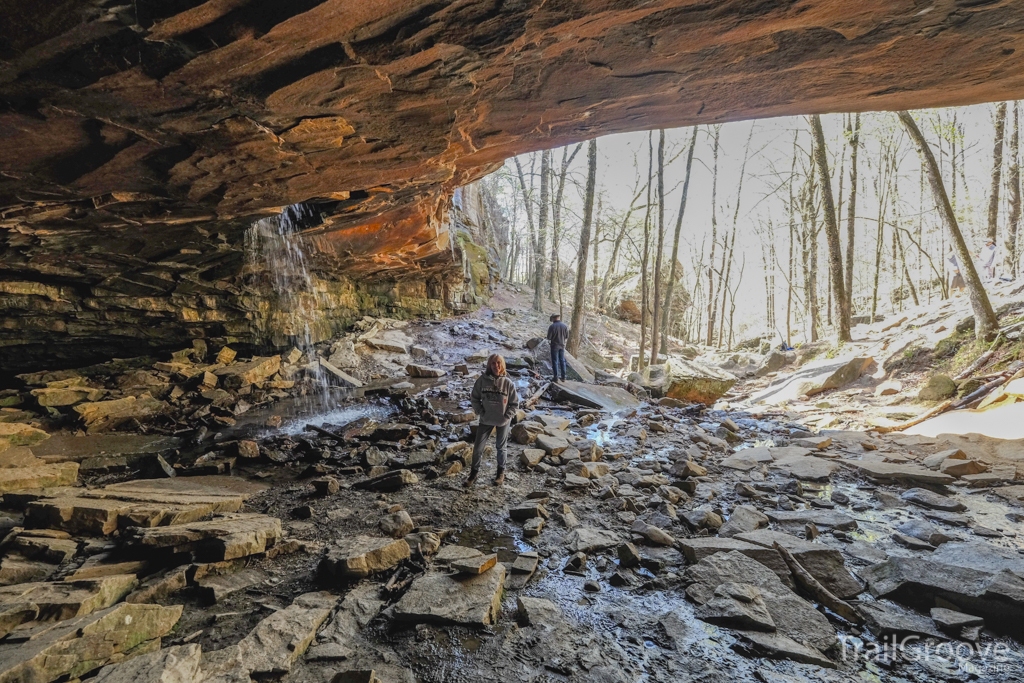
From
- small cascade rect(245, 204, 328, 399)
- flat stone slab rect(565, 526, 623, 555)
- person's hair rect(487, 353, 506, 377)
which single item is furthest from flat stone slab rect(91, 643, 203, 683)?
small cascade rect(245, 204, 328, 399)

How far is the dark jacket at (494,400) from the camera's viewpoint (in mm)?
5953

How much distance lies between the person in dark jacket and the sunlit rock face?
334 centimetres

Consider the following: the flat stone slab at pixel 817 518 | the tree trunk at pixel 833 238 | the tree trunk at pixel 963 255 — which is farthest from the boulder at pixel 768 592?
the tree trunk at pixel 833 238

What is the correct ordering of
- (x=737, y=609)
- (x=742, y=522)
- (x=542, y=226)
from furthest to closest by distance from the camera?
(x=542, y=226) → (x=742, y=522) → (x=737, y=609)

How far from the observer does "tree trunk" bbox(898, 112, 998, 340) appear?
9.24 metres

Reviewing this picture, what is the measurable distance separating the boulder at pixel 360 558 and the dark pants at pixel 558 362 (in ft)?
28.1

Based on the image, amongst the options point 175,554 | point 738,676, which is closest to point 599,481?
point 738,676

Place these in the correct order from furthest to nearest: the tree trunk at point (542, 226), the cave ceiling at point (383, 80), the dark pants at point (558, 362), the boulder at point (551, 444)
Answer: the tree trunk at point (542, 226), the dark pants at point (558, 362), the boulder at point (551, 444), the cave ceiling at point (383, 80)

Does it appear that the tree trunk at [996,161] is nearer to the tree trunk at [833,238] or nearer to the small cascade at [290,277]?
the tree trunk at [833,238]

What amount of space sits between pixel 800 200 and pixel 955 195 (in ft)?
20.9

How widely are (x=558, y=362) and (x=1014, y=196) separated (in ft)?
57.6

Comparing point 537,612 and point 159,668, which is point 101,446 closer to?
point 159,668

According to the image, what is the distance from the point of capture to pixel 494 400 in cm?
597

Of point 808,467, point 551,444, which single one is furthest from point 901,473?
point 551,444
